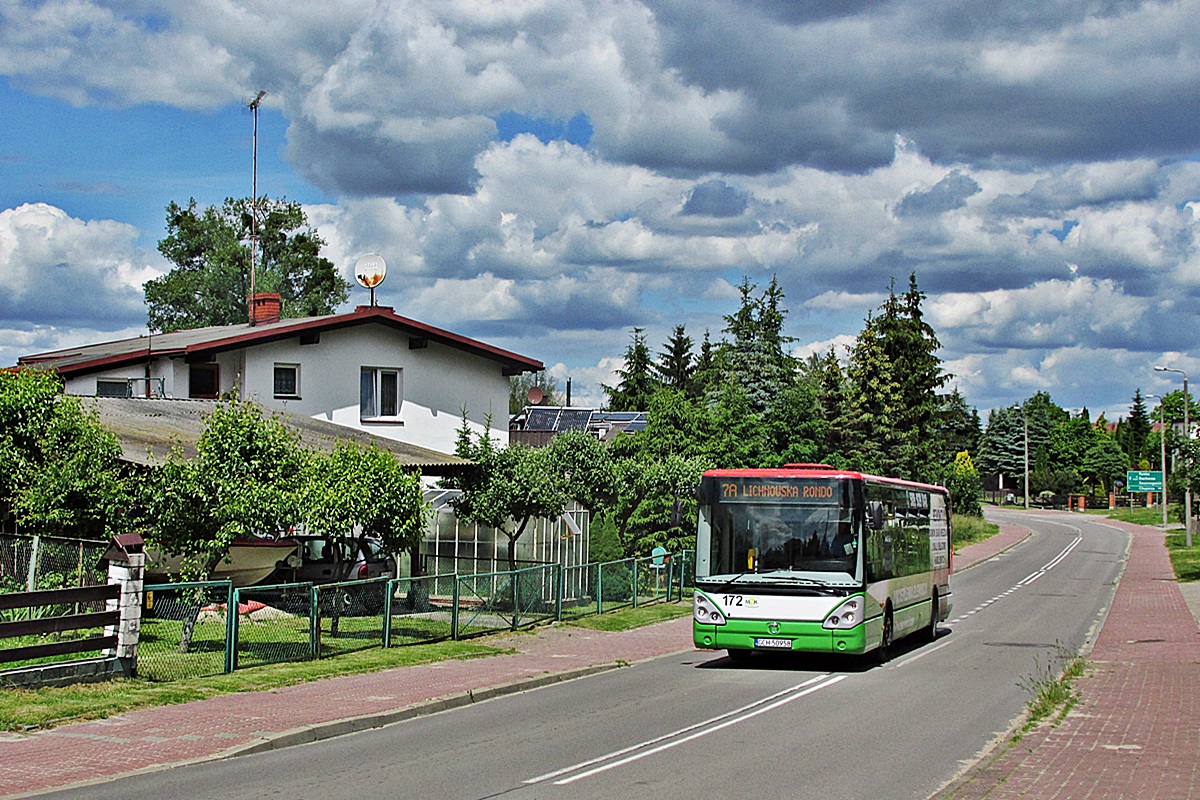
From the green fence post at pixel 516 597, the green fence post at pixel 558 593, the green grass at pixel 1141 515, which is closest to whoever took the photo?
the green fence post at pixel 516 597

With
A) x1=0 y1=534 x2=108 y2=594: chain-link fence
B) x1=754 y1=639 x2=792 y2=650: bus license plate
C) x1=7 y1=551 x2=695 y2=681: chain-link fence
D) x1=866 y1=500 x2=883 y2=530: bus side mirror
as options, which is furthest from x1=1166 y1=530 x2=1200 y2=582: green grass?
x1=0 y1=534 x2=108 y2=594: chain-link fence

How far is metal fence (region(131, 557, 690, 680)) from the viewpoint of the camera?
16.5m

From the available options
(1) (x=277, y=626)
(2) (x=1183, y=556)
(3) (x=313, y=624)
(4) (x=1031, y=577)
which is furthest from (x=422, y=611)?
(2) (x=1183, y=556)

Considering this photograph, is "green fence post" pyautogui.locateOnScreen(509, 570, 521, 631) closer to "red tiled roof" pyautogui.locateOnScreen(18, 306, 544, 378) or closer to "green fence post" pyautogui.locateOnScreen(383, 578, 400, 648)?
"green fence post" pyautogui.locateOnScreen(383, 578, 400, 648)

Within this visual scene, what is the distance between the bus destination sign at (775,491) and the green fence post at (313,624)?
624cm

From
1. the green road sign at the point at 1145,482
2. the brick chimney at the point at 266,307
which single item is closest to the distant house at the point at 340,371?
the brick chimney at the point at 266,307

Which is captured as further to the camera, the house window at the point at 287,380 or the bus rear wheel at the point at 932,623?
the house window at the point at 287,380

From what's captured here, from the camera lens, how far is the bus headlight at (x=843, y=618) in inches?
715

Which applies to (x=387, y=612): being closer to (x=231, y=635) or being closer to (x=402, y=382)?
(x=231, y=635)

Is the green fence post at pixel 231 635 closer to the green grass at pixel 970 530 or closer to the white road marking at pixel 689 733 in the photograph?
the white road marking at pixel 689 733

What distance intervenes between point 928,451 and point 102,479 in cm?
5265

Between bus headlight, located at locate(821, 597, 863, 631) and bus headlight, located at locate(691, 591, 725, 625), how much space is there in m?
1.55

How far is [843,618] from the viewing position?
18.2 meters

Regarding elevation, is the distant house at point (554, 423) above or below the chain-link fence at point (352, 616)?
above
